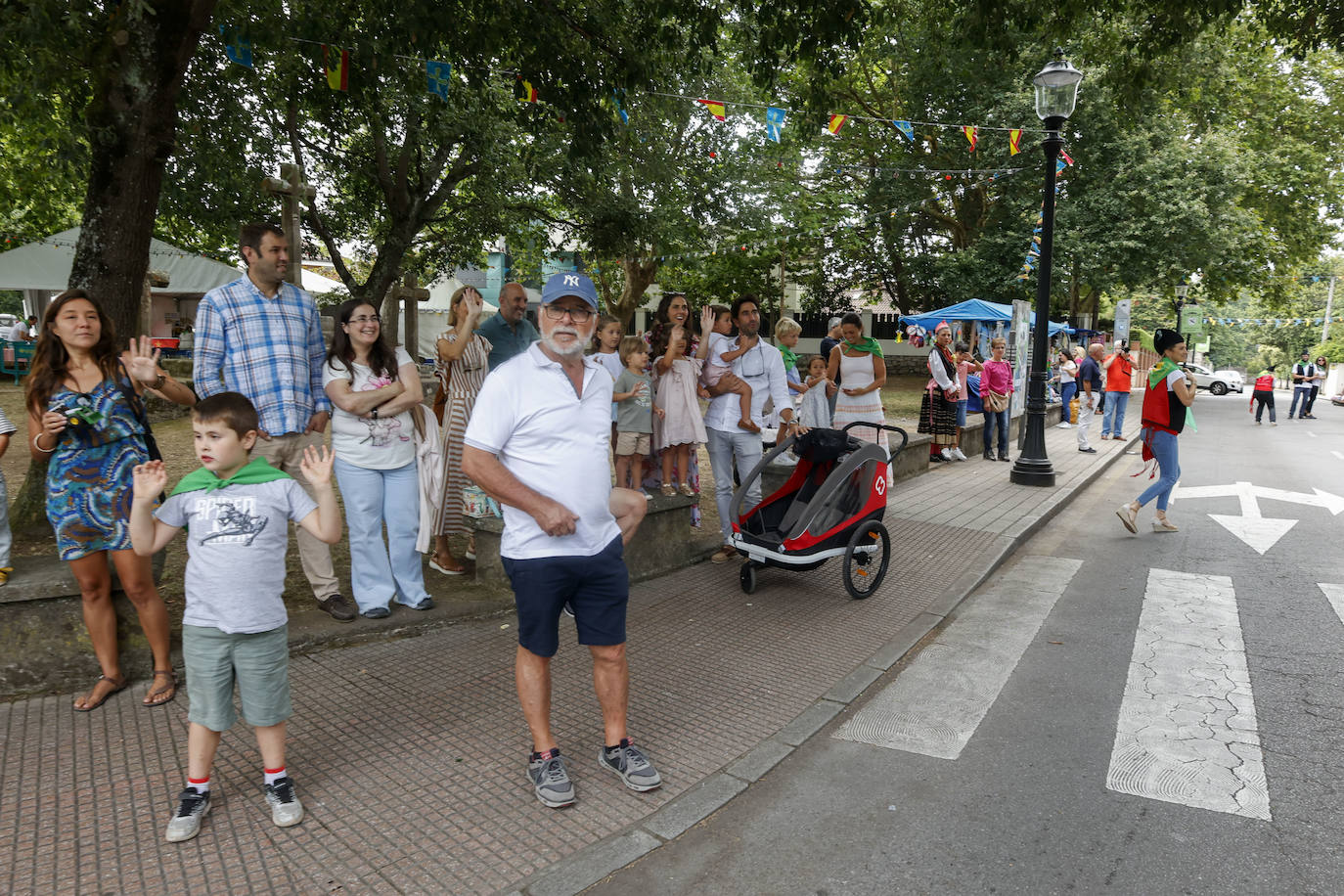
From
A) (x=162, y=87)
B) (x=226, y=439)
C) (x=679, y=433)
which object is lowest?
(x=679, y=433)

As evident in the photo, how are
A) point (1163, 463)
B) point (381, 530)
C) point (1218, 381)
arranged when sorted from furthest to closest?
point (1218, 381) < point (1163, 463) < point (381, 530)

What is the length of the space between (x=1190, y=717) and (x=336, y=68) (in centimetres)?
839

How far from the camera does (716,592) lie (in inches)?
240

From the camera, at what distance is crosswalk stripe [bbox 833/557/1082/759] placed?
409 centimetres

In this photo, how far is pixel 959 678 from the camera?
482cm

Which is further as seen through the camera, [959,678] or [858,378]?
[858,378]

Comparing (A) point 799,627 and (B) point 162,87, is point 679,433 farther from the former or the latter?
(B) point 162,87

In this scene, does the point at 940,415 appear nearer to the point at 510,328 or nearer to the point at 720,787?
the point at 510,328

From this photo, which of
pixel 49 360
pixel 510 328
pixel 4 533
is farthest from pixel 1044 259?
pixel 4 533

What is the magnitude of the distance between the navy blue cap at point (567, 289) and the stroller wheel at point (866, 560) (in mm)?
3225

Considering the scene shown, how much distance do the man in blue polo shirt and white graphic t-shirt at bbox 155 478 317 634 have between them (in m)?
3.27

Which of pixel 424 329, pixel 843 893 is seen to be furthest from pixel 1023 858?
pixel 424 329

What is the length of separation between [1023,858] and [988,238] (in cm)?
2647

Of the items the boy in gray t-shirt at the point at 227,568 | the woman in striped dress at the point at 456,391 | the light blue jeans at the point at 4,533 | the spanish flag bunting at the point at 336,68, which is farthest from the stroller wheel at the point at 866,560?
the spanish flag bunting at the point at 336,68
